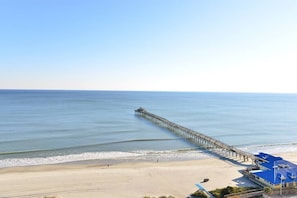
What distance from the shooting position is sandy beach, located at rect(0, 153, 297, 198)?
1958 cm

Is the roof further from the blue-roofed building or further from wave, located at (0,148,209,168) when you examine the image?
wave, located at (0,148,209,168)

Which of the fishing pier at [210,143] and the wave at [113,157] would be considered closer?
the wave at [113,157]

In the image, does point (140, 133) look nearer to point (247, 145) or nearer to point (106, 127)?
point (106, 127)

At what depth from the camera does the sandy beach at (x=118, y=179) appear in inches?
771

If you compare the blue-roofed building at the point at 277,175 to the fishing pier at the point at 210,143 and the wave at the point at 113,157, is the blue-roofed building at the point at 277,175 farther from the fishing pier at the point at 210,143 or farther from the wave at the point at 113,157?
the wave at the point at 113,157

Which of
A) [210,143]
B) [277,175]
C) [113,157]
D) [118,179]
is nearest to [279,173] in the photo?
[277,175]

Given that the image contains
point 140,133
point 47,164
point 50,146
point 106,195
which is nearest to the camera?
point 106,195

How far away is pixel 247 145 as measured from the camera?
38719 millimetres

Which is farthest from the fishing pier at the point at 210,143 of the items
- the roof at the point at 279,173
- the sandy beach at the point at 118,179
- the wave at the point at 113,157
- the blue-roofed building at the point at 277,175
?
the roof at the point at 279,173

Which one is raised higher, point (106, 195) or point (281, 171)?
point (281, 171)

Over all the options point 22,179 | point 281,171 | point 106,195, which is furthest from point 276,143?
point 22,179

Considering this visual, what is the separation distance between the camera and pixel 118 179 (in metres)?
22.5

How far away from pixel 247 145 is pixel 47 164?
28.5 m

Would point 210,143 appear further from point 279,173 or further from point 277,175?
point 277,175
